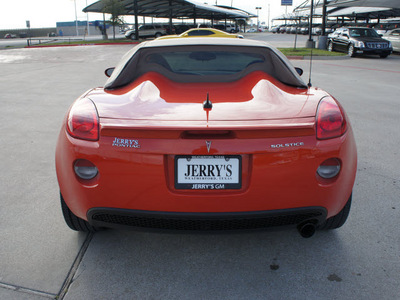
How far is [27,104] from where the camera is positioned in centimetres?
720

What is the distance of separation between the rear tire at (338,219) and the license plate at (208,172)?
2.98 feet

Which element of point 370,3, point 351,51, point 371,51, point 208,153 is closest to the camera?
point 208,153

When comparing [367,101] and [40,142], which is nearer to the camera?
[40,142]

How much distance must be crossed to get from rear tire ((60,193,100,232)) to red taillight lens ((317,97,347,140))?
1.58m

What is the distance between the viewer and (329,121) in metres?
2.13

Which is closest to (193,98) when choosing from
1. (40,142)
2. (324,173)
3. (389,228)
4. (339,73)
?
(324,173)

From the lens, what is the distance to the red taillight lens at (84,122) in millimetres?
2084

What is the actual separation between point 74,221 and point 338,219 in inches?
68.8

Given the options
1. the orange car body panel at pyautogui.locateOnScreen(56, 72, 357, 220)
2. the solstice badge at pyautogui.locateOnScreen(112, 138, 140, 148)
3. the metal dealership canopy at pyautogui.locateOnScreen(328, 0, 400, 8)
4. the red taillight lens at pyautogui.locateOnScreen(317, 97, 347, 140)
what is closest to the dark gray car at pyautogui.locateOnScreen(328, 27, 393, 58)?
the metal dealership canopy at pyautogui.locateOnScreen(328, 0, 400, 8)

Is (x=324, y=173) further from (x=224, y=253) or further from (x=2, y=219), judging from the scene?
(x=2, y=219)

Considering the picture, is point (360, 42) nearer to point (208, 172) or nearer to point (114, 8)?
point (208, 172)

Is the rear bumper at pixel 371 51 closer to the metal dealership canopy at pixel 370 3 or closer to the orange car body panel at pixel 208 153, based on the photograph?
the metal dealership canopy at pixel 370 3

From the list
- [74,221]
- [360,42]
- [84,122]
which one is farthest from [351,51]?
[84,122]

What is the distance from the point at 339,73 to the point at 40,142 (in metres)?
10.2
